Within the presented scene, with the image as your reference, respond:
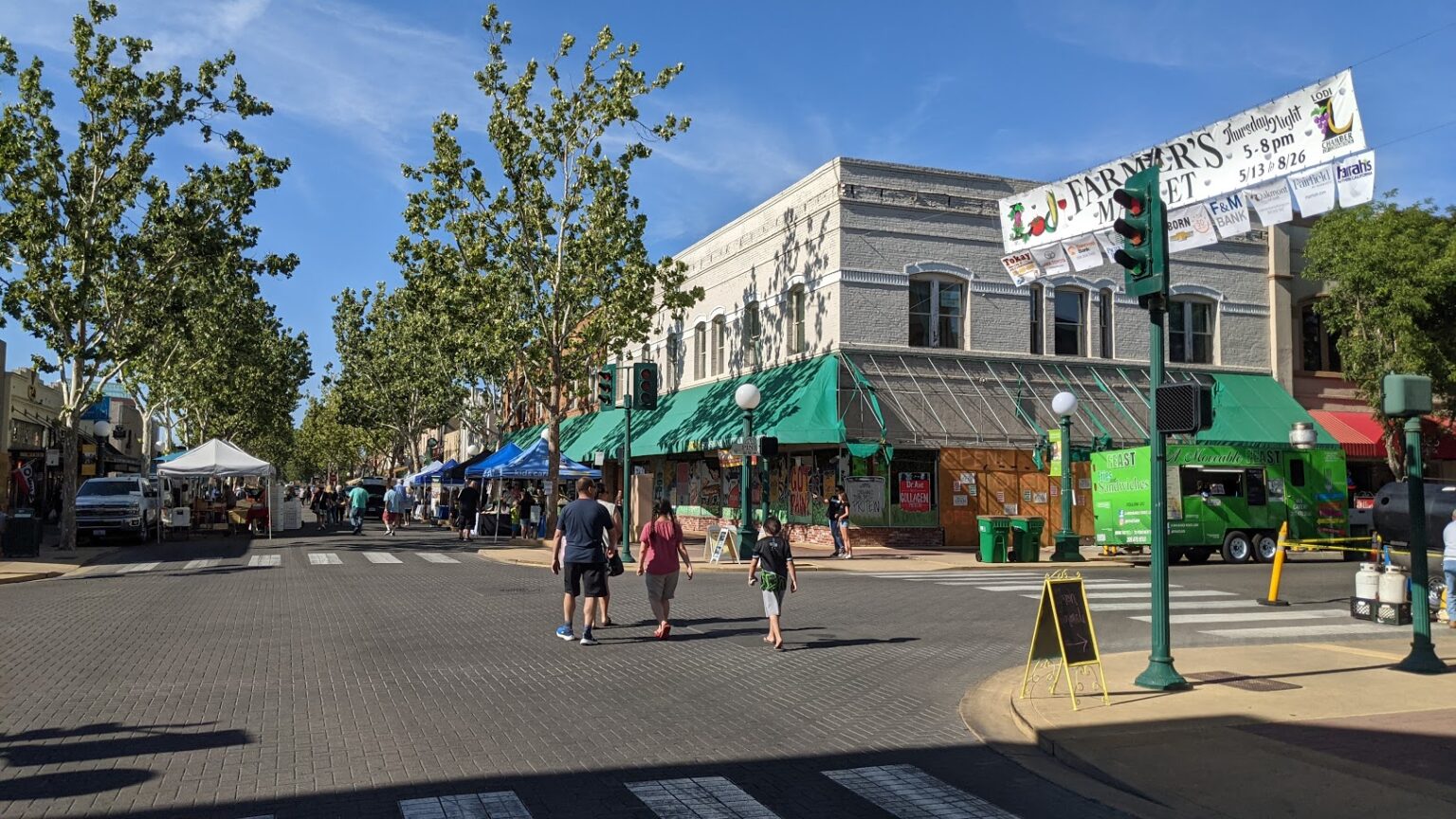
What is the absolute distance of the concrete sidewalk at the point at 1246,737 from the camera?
20.7ft

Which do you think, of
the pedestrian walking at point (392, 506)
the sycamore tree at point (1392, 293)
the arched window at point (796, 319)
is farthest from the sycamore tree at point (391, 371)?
the sycamore tree at point (1392, 293)

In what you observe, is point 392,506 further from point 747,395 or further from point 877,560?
point 877,560

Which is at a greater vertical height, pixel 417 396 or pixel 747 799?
pixel 417 396

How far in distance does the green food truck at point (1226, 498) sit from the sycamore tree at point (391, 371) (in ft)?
78.3

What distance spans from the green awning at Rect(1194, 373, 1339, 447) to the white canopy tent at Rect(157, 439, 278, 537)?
25719 mm

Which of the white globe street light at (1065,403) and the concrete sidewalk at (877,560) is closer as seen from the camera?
the concrete sidewalk at (877,560)

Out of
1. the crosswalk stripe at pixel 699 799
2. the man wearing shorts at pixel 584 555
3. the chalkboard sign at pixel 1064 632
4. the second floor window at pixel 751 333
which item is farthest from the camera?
the second floor window at pixel 751 333

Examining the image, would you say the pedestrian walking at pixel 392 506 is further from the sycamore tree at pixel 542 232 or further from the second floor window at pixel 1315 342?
the second floor window at pixel 1315 342

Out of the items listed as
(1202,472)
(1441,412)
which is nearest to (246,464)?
(1202,472)

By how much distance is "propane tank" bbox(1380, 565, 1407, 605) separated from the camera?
13641mm

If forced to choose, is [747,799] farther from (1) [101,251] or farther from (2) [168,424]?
(2) [168,424]

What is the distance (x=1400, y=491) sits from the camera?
1833 cm

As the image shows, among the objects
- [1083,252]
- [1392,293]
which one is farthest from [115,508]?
[1392,293]

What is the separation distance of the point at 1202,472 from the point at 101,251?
23.7 meters
